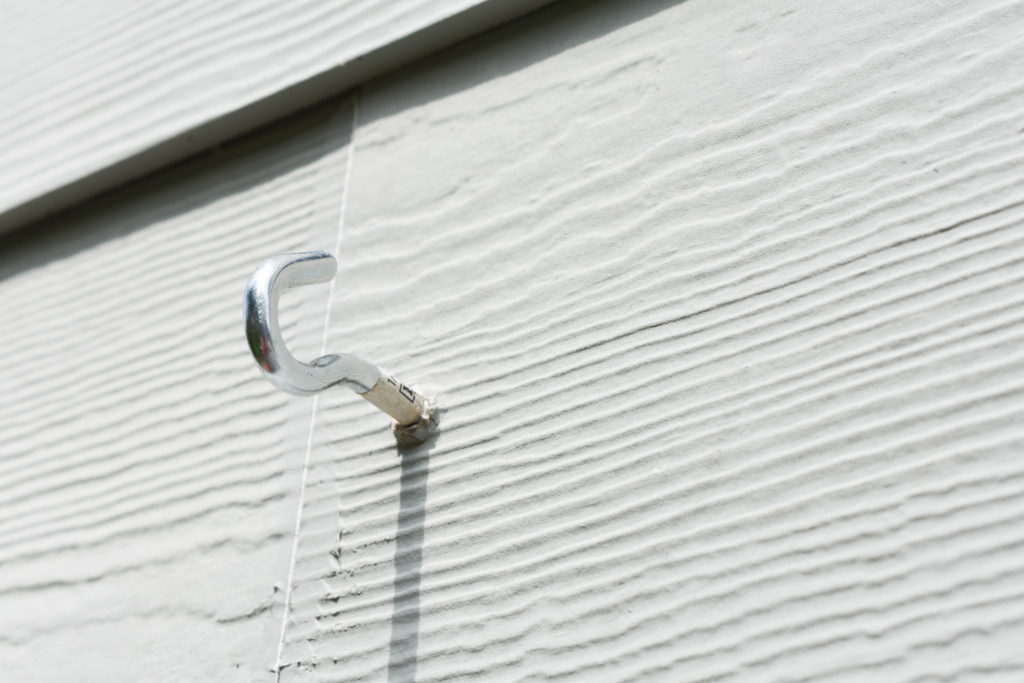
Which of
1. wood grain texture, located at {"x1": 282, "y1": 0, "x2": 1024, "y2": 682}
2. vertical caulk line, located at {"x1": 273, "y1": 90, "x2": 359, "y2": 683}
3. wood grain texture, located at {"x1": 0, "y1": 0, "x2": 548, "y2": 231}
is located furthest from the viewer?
wood grain texture, located at {"x1": 0, "y1": 0, "x2": 548, "y2": 231}

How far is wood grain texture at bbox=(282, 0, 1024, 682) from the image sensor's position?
714 millimetres

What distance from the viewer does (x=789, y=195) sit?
0.89m

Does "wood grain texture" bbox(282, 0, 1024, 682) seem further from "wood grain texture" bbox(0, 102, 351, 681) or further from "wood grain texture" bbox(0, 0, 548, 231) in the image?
"wood grain texture" bbox(0, 0, 548, 231)

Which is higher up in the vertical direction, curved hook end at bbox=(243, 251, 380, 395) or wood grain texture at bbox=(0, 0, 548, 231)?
wood grain texture at bbox=(0, 0, 548, 231)

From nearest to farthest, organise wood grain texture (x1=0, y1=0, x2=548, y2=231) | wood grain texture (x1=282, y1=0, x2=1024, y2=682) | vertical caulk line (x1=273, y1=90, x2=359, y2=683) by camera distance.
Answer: wood grain texture (x1=282, y1=0, x2=1024, y2=682) < vertical caulk line (x1=273, y1=90, x2=359, y2=683) < wood grain texture (x1=0, y1=0, x2=548, y2=231)

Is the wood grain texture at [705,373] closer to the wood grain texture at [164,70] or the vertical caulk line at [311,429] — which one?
the vertical caulk line at [311,429]

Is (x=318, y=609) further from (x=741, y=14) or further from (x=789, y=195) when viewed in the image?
(x=741, y=14)

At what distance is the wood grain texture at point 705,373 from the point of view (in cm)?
71

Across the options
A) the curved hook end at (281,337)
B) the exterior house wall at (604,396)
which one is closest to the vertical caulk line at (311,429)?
the exterior house wall at (604,396)

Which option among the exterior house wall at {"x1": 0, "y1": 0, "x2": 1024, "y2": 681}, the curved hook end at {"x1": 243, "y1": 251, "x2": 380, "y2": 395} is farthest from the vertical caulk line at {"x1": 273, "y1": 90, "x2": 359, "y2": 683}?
the curved hook end at {"x1": 243, "y1": 251, "x2": 380, "y2": 395}

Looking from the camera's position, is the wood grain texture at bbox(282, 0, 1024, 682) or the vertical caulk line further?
the vertical caulk line

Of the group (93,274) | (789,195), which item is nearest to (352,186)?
(93,274)

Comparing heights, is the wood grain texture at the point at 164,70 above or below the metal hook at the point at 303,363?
above

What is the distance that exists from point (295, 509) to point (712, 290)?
1.60ft
